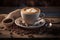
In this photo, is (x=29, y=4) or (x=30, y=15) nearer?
(x=30, y=15)

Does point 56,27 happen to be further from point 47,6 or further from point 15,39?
point 47,6

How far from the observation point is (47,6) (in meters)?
2.55

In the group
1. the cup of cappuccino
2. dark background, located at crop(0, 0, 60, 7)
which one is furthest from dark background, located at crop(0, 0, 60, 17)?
the cup of cappuccino

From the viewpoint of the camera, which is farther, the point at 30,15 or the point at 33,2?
the point at 33,2

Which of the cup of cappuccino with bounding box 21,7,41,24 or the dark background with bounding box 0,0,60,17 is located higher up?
the cup of cappuccino with bounding box 21,7,41,24

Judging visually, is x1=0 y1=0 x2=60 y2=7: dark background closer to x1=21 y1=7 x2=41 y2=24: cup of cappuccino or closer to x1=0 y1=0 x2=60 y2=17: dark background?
x1=0 y1=0 x2=60 y2=17: dark background

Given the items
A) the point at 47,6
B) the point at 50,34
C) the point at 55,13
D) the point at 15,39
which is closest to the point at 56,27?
the point at 50,34

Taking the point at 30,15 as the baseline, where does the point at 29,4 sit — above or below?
below

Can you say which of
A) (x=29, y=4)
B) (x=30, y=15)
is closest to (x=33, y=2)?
(x=29, y=4)

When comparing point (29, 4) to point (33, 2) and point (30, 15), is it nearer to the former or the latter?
point (33, 2)

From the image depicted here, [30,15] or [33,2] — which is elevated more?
[30,15]

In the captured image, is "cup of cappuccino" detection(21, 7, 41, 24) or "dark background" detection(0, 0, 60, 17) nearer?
"cup of cappuccino" detection(21, 7, 41, 24)

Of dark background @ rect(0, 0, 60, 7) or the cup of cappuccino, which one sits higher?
the cup of cappuccino

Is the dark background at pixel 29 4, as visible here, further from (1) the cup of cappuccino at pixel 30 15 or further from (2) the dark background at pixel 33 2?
(1) the cup of cappuccino at pixel 30 15
